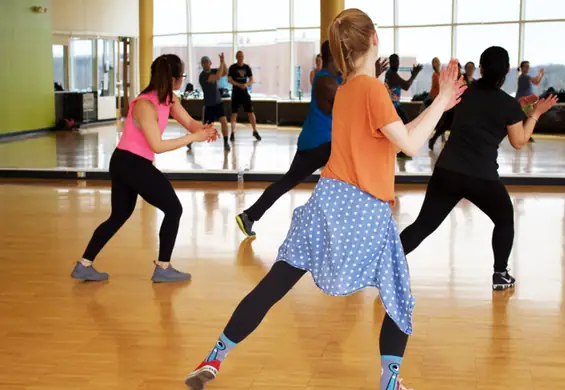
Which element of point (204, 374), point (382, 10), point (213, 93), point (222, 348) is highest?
point (382, 10)

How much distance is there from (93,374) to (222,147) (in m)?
7.57

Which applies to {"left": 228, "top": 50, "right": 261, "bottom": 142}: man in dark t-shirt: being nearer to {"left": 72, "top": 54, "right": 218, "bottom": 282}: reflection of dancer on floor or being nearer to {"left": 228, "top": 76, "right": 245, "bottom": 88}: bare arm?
{"left": 228, "top": 76, "right": 245, "bottom": 88}: bare arm

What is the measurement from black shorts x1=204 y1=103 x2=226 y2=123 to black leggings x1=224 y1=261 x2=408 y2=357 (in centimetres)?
618

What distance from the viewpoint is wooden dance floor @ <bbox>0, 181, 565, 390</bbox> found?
3766mm

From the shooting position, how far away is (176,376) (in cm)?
374

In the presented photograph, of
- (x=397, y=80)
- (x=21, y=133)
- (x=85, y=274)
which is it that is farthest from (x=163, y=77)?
(x=21, y=133)

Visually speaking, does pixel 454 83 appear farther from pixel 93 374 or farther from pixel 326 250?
pixel 93 374

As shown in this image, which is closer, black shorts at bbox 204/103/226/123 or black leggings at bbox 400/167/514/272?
black leggings at bbox 400/167/514/272

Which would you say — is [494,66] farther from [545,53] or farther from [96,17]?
[96,17]

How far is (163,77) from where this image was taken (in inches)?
200

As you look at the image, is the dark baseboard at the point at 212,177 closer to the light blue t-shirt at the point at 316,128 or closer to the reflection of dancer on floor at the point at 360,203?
the light blue t-shirt at the point at 316,128

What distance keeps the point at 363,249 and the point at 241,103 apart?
23.2 ft

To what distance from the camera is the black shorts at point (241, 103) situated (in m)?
9.90

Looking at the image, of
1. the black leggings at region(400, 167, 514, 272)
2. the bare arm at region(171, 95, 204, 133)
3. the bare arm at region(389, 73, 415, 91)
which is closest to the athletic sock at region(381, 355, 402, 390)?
the black leggings at region(400, 167, 514, 272)
